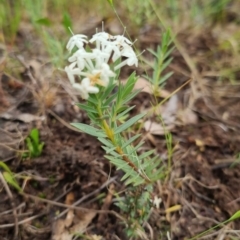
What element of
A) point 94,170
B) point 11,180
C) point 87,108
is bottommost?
point 94,170

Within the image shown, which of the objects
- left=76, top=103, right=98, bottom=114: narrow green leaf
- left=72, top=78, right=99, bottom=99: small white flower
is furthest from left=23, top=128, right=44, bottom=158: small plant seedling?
left=72, top=78, right=99, bottom=99: small white flower

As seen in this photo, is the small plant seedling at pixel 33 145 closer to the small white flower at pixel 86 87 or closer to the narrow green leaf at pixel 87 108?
the narrow green leaf at pixel 87 108

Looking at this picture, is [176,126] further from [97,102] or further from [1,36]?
[1,36]

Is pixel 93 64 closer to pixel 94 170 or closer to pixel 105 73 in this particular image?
pixel 105 73

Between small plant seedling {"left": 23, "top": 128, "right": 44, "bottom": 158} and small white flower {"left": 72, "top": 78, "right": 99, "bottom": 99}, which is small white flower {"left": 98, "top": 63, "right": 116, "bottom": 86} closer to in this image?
small white flower {"left": 72, "top": 78, "right": 99, "bottom": 99}

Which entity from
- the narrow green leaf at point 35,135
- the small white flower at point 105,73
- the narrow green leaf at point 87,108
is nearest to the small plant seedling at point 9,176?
the narrow green leaf at point 35,135

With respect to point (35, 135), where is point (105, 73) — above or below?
above

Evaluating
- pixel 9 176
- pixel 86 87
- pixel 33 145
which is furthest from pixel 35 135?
pixel 86 87
